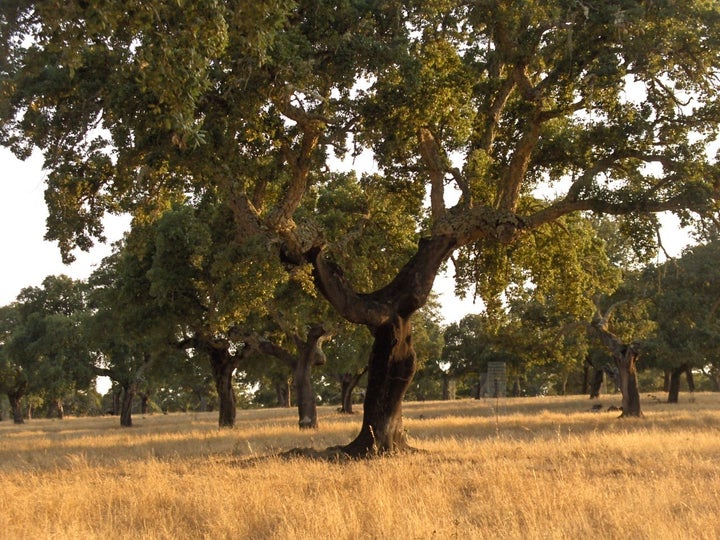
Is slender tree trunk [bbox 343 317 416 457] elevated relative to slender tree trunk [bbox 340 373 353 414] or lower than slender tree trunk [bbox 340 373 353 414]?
elevated

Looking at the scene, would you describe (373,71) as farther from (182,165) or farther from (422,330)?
(422,330)

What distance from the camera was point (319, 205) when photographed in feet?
74.7

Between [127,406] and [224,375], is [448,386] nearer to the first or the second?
[127,406]

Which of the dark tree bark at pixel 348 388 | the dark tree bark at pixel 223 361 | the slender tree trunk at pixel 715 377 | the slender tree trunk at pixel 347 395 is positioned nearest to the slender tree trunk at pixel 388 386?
the dark tree bark at pixel 223 361

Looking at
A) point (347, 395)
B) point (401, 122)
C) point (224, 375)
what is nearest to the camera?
point (401, 122)

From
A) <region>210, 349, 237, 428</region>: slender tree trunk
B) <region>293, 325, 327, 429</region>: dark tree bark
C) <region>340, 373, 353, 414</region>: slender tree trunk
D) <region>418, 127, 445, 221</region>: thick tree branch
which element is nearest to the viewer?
<region>418, 127, 445, 221</region>: thick tree branch

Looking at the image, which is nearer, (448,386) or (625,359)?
(625,359)

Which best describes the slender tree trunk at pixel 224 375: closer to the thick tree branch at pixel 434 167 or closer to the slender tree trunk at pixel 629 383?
the slender tree trunk at pixel 629 383

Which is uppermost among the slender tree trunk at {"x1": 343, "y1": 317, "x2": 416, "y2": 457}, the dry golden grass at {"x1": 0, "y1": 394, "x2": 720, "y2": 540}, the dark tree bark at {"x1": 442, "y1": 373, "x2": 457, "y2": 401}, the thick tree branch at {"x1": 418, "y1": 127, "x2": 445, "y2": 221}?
the thick tree branch at {"x1": 418, "y1": 127, "x2": 445, "y2": 221}

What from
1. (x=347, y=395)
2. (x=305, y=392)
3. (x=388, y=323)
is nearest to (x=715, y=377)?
(x=347, y=395)

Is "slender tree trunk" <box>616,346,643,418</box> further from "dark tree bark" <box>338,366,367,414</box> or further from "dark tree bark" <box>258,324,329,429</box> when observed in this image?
"dark tree bark" <box>338,366,367,414</box>

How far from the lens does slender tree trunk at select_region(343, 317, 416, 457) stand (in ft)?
47.6

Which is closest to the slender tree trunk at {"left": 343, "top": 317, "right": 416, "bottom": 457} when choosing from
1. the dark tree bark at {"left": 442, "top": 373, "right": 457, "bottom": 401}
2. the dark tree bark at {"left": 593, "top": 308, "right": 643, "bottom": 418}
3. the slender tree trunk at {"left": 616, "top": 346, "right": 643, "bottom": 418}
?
the dark tree bark at {"left": 593, "top": 308, "right": 643, "bottom": 418}

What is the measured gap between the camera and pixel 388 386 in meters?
14.7
